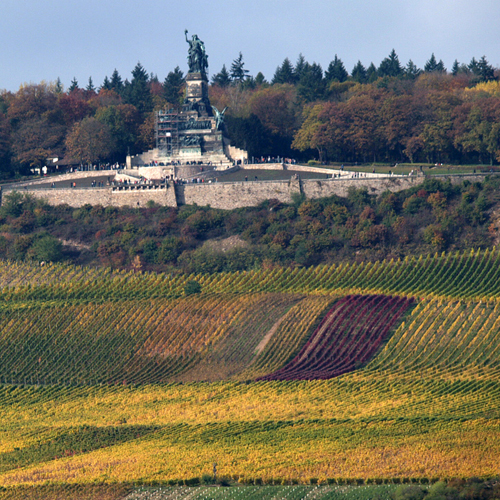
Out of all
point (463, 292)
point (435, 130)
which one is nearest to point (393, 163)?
point (435, 130)

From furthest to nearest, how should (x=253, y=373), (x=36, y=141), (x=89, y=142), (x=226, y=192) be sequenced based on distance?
(x=36, y=141)
(x=89, y=142)
(x=226, y=192)
(x=253, y=373)

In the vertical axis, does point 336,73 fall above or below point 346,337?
above

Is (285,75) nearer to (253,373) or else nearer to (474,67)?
(474,67)

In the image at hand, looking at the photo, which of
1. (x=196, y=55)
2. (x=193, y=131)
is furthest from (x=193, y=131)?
(x=196, y=55)

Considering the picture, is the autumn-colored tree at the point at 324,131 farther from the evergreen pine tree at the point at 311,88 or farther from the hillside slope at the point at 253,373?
the hillside slope at the point at 253,373

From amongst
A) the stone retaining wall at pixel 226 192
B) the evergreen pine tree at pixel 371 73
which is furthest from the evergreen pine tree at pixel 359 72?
the stone retaining wall at pixel 226 192

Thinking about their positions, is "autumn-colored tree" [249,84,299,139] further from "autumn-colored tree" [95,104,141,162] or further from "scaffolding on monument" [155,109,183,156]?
"autumn-colored tree" [95,104,141,162]

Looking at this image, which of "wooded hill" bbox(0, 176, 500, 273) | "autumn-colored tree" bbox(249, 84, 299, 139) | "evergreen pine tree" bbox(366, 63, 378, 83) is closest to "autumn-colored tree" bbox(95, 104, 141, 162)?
"autumn-colored tree" bbox(249, 84, 299, 139)

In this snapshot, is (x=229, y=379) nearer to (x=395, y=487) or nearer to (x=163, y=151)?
(x=395, y=487)
